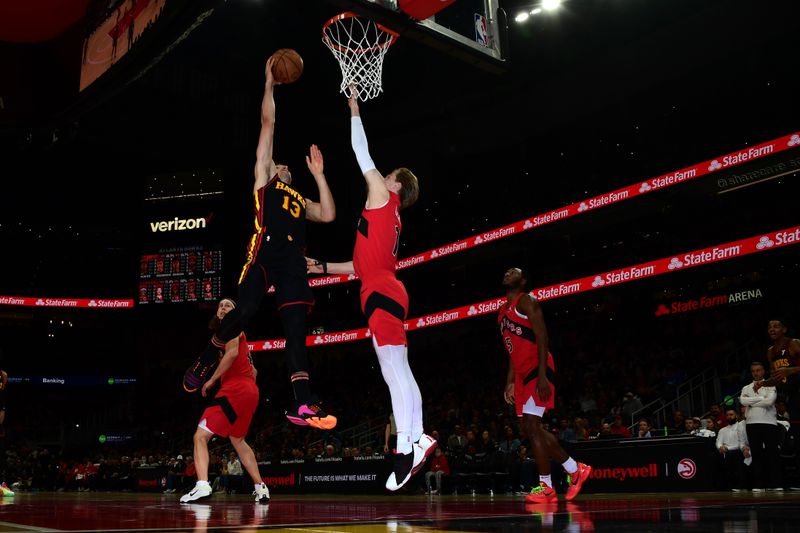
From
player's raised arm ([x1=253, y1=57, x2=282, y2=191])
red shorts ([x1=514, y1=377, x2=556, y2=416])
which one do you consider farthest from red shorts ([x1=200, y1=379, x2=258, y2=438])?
red shorts ([x1=514, y1=377, x2=556, y2=416])

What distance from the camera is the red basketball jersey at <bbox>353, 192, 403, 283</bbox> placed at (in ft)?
17.5

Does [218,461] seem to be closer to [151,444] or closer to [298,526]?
[151,444]

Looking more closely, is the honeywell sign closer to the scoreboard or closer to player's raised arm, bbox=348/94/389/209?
the scoreboard

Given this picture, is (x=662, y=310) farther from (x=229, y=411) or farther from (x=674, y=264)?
(x=229, y=411)

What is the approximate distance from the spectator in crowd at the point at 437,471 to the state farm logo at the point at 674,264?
29.6 ft

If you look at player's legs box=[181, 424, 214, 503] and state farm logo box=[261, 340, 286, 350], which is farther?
state farm logo box=[261, 340, 286, 350]

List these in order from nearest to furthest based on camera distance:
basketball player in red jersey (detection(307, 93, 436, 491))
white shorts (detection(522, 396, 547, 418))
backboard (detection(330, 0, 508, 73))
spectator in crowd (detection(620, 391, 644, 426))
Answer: basketball player in red jersey (detection(307, 93, 436, 491))
white shorts (detection(522, 396, 547, 418))
backboard (detection(330, 0, 508, 73))
spectator in crowd (detection(620, 391, 644, 426))

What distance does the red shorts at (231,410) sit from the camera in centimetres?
741

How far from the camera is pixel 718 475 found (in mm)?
10328

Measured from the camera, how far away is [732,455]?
10289mm

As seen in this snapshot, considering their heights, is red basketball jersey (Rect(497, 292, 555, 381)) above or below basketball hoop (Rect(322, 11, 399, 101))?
below

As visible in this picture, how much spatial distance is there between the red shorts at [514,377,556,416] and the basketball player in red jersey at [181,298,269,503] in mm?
2672

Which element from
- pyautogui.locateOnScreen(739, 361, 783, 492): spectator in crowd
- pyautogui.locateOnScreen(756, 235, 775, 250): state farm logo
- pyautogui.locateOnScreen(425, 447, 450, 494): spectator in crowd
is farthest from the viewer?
pyautogui.locateOnScreen(756, 235, 775, 250): state farm logo

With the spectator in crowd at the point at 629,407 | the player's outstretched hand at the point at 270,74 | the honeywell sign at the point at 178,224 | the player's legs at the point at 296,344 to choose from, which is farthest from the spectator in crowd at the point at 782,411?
the honeywell sign at the point at 178,224
